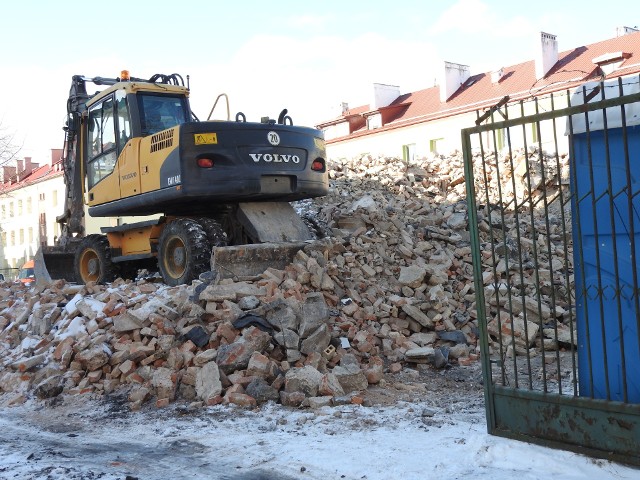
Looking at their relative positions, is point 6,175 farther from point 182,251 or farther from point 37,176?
point 182,251

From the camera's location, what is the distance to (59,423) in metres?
6.73

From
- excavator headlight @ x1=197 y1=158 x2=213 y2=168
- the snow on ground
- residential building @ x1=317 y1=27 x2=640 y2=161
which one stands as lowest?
the snow on ground

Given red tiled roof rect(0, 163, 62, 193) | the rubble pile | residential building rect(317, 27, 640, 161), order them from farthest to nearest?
red tiled roof rect(0, 163, 62, 193) < residential building rect(317, 27, 640, 161) < the rubble pile

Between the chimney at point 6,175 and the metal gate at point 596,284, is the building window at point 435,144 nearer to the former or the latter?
the chimney at point 6,175

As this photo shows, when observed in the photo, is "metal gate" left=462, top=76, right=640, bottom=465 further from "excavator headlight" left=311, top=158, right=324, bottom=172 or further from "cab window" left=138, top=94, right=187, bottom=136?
"cab window" left=138, top=94, right=187, bottom=136

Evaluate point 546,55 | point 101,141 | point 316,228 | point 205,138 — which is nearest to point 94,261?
point 101,141

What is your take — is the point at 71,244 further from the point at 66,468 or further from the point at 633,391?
the point at 633,391

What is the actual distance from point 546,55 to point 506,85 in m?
2.18

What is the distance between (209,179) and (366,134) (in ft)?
89.7

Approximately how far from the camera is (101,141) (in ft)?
37.5

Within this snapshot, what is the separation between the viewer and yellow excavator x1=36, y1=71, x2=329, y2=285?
9.54 metres

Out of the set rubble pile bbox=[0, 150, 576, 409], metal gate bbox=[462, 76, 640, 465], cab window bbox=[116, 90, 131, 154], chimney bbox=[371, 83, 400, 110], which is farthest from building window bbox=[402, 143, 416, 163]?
metal gate bbox=[462, 76, 640, 465]

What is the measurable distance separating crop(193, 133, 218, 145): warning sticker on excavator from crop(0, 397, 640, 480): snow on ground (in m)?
3.91

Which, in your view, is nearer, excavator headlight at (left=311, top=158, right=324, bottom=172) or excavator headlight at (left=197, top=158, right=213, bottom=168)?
excavator headlight at (left=197, top=158, right=213, bottom=168)
